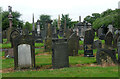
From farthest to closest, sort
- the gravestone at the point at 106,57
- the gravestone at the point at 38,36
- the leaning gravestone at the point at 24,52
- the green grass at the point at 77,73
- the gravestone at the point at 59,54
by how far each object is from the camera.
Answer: the gravestone at the point at 38,36 → the gravestone at the point at 106,57 → the leaning gravestone at the point at 24,52 → the gravestone at the point at 59,54 → the green grass at the point at 77,73

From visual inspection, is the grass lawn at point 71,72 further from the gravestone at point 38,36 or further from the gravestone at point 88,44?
the gravestone at point 38,36

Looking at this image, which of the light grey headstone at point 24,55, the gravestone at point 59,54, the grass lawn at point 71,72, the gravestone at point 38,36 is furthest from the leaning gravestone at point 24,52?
the gravestone at point 38,36

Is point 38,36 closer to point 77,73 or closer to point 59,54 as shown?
point 59,54

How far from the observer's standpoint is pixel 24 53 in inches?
396

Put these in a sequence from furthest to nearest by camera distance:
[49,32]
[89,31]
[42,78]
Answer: [49,32]
[89,31]
[42,78]

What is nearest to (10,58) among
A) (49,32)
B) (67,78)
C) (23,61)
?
(23,61)

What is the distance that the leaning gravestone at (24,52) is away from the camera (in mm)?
9977

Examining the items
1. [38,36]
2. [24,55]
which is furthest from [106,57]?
[38,36]

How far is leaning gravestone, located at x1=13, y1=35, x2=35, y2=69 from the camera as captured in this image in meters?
9.98

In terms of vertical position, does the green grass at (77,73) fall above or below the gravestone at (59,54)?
below

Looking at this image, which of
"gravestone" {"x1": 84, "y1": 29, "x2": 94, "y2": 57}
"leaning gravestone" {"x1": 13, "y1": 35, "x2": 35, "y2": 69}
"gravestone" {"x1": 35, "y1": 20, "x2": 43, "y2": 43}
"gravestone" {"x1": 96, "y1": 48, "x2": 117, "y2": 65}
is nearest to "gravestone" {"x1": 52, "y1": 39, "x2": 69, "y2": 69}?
"leaning gravestone" {"x1": 13, "y1": 35, "x2": 35, "y2": 69}

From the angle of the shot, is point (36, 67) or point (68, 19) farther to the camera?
point (68, 19)

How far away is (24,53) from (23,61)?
543 millimetres

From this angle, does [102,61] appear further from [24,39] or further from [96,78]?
[24,39]
